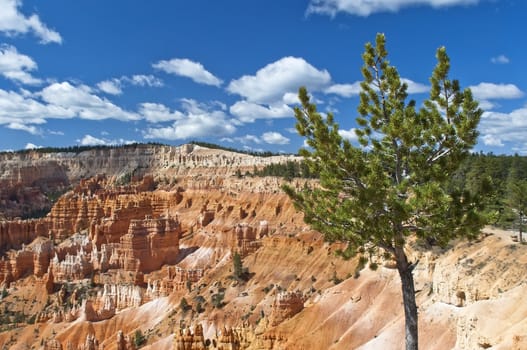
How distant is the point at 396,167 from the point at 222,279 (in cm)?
5262

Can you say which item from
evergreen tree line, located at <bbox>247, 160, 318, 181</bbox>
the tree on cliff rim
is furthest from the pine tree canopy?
evergreen tree line, located at <bbox>247, 160, 318, 181</bbox>

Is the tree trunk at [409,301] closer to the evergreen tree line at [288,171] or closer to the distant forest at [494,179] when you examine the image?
the distant forest at [494,179]

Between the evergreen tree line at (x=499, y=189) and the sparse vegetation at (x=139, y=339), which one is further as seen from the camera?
the sparse vegetation at (x=139, y=339)

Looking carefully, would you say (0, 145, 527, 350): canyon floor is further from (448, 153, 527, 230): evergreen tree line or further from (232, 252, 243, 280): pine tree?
(448, 153, 527, 230): evergreen tree line

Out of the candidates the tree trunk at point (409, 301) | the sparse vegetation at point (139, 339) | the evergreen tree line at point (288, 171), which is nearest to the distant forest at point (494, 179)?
the evergreen tree line at point (288, 171)

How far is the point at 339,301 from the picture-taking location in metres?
41.4

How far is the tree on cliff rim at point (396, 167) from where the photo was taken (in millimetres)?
13578

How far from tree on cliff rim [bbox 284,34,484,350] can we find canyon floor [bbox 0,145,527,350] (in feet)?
10.3

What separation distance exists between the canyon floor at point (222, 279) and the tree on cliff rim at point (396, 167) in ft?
10.3

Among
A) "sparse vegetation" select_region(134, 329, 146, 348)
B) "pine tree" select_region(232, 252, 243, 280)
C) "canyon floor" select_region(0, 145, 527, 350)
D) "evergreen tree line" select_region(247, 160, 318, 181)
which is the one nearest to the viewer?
"canyon floor" select_region(0, 145, 527, 350)

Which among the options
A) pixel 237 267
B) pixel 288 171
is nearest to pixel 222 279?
pixel 237 267

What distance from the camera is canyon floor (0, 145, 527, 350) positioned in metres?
27.8

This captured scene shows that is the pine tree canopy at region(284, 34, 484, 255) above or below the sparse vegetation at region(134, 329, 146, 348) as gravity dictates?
above

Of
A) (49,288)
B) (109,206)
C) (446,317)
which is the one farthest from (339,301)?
(109,206)
